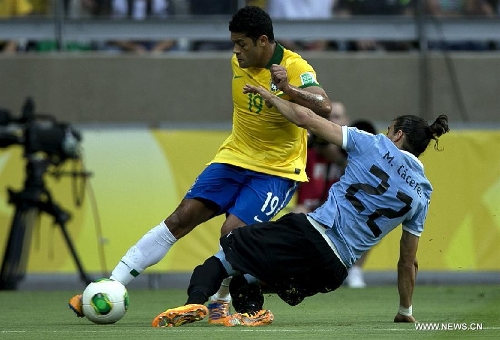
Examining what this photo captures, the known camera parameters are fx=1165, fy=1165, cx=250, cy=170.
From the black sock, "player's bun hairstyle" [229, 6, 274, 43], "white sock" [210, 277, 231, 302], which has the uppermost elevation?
"player's bun hairstyle" [229, 6, 274, 43]

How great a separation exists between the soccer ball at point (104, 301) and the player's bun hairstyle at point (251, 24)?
1.96 meters

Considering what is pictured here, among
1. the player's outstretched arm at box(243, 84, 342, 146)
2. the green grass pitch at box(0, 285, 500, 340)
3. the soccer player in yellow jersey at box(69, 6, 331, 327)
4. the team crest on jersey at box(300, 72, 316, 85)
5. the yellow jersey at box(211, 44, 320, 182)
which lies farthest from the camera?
the yellow jersey at box(211, 44, 320, 182)

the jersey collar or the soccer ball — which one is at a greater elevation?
the jersey collar

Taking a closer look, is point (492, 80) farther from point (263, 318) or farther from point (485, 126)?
point (263, 318)

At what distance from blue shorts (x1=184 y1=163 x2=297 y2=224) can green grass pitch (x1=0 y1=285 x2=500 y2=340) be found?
0.82m

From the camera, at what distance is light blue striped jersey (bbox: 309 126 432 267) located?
7285mm

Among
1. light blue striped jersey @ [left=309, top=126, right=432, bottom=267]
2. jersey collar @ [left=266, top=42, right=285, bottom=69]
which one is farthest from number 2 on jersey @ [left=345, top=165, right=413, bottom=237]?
jersey collar @ [left=266, top=42, right=285, bottom=69]

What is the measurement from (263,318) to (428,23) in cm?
870

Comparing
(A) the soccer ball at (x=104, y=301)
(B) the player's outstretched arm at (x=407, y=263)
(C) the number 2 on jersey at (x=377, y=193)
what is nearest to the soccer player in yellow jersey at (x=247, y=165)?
(A) the soccer ball at (x=104, y=301)

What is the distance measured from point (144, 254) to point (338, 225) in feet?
5.23

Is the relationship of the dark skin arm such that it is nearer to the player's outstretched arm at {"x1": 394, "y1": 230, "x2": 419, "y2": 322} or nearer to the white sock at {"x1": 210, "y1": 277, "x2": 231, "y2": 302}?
the player's outstretched arm at {"x1": 394, "y1": 230, "x2": 419, "y2": 322}

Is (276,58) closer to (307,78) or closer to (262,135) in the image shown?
(307,78)

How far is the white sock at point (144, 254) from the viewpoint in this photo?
8227mm

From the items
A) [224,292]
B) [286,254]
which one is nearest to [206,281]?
[286,254]
